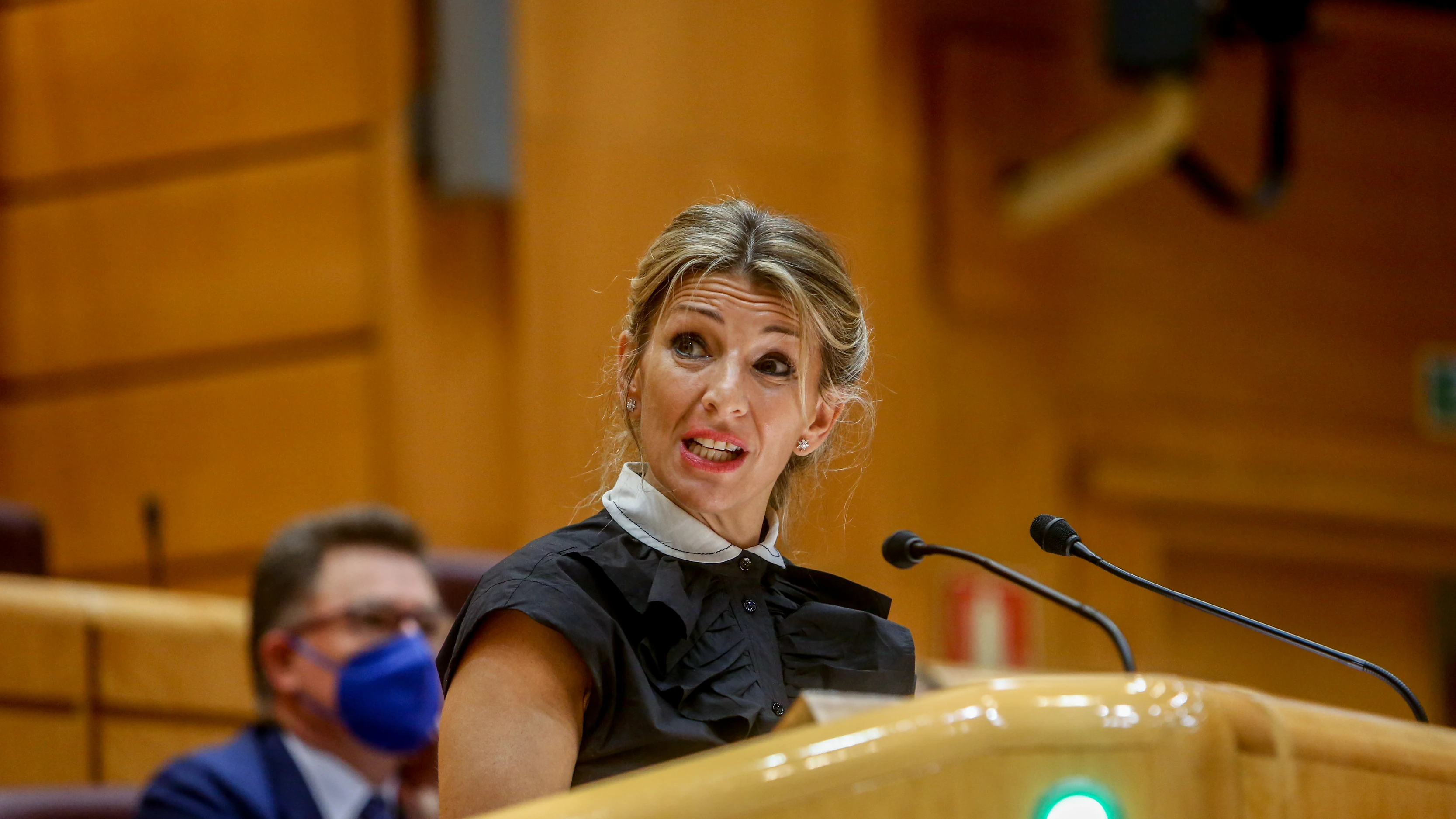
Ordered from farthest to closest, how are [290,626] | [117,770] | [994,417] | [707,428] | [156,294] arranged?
[994,417] < [156,294] < [117,770] < [290,626] < [707,428]

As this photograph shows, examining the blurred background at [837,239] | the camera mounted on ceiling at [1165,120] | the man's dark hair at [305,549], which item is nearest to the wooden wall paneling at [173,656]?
the blurred background at [837,239]

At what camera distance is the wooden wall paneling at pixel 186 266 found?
110 inches

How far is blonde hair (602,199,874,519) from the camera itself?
3.39ft

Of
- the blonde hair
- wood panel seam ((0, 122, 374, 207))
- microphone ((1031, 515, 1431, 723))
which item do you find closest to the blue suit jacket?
the blonde hair

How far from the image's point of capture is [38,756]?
1.95 m

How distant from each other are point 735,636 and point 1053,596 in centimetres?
18

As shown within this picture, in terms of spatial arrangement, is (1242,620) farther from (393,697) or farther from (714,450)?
(393,697)

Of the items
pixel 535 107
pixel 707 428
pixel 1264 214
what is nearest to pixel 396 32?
pixel 535 107

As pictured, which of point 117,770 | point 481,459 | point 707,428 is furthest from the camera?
point 481,459

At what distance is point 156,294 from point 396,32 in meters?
0.61

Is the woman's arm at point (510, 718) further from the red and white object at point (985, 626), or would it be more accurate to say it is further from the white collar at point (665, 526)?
the red and white object at point (985, 626)

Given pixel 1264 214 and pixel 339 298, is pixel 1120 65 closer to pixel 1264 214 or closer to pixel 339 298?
pixel 1264 214

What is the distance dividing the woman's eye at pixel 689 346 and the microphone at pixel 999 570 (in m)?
0.16

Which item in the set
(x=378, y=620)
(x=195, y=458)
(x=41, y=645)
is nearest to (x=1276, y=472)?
(x=195, y=458)
